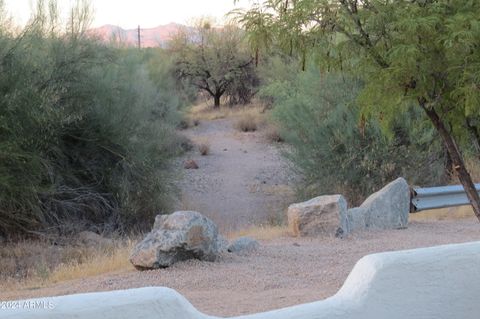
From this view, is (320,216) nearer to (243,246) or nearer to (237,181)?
(243,246)

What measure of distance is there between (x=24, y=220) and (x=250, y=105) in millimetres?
30627

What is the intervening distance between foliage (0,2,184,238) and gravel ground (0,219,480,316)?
17.9ft

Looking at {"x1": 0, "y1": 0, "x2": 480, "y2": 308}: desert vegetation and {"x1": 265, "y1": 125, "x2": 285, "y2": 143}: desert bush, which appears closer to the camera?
{"x1": 0, "y1": 0, "x2": 480, "y2": 308}: desert vegetation

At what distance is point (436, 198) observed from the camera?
12375 millimetres

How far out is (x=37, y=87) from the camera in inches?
540

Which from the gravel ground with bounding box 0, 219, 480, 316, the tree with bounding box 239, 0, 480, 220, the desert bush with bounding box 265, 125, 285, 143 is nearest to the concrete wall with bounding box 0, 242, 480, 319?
the gravel ground with bounding box 0, 219, 480, 316

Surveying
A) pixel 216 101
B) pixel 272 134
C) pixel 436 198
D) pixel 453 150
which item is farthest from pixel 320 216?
pixel 216 101

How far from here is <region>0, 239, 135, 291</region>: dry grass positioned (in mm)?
8477

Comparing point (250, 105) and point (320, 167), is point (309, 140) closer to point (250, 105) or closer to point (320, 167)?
point (320, 167)

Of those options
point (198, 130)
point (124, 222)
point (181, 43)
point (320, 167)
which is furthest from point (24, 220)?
point (181, 43)

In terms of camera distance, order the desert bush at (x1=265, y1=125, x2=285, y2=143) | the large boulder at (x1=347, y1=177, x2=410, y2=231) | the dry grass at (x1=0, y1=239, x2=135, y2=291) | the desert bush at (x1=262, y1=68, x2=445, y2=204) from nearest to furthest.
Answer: the dry grass at (x1=0, y1=239, x2=135, y2=291)
the large boulder at (x1=347, y1=177, x2=410, y2=231)
the desert bush at (x1=262, y1=68, x2=445, y2=204)
the desert bush at (x1=265, y1=125, x2=285, y2=143)

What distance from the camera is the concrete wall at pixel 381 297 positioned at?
372 centimetres

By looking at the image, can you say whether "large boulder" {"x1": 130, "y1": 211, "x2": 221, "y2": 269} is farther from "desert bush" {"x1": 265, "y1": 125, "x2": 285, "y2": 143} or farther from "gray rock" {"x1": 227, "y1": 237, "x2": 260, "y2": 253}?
"desert bush" {"x1": 265, "y1": 125, "x2": 285, "y2": 143}

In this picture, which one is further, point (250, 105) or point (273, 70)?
point (250, 105)
